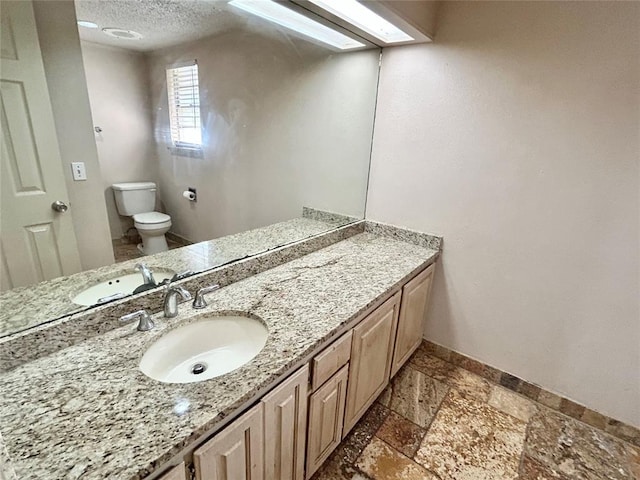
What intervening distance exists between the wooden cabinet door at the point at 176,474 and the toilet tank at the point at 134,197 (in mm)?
865

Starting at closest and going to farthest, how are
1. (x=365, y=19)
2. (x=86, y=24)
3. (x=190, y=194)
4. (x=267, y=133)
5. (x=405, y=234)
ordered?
(x=86, y=24), (x=190, y=194), (x=365, y=19), (x=267, y=133), (x=405, y=234)

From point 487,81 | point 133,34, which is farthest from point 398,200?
point 133,34

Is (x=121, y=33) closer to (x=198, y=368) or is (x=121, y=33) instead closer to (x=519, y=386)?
(x=198, y=368)

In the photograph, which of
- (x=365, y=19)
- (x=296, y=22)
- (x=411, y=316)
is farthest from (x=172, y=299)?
(x=365, y=19)

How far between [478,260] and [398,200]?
62 centimetres

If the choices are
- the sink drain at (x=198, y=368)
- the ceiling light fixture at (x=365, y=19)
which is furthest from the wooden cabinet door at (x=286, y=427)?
the ceiling light fixture at (x=365, y=19)

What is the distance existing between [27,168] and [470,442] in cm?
217

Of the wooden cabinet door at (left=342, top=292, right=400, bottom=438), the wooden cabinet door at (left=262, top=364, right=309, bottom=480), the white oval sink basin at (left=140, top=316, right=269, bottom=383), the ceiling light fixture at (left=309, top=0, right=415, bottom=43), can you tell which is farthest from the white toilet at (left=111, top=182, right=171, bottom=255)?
the ceiling light fixture at (left=309, top=0, right=415, bottom=43)

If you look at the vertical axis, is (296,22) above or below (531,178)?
above

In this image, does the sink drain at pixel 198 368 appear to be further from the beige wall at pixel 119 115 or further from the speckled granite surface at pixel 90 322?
the beige wall at pixel 119 115

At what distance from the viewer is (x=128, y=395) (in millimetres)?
847

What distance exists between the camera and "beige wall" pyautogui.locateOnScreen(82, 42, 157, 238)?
1076 mm

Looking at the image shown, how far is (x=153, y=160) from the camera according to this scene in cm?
129

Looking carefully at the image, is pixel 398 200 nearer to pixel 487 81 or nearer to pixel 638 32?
pixel 487 81
